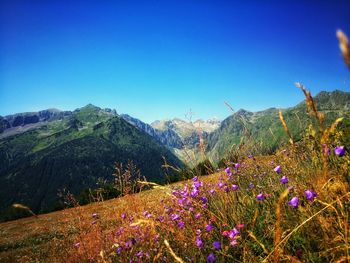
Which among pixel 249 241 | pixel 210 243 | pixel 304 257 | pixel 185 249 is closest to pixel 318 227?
pixel 304 257

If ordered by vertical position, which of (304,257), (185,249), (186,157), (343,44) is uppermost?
(343,44)

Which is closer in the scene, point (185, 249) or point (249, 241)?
point (249, 241)

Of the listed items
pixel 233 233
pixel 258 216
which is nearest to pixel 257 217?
pixel 258 216

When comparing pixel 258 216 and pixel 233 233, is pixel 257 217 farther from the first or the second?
pixel 233 233

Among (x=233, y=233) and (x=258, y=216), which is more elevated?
(x=233, y=233)

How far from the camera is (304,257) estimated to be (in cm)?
251

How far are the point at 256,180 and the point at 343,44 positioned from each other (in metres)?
4.87

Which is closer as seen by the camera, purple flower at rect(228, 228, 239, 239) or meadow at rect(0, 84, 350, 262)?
meadow at rect(0, 84, 350, 262)

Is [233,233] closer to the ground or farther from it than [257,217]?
farther from it

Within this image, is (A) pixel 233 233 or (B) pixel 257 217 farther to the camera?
(B) pixel 257 217

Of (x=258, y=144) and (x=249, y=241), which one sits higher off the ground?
(x=258, y=144)

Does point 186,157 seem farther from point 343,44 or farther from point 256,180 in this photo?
point 343,44

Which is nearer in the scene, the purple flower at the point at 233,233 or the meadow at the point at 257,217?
the meadow at the point at 257,217

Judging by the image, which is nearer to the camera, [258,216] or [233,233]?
[233,233]
